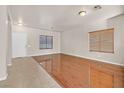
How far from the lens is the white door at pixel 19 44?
285 inches

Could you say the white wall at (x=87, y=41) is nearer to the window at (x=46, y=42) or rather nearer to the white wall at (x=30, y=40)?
the window at (x=46, y=42)

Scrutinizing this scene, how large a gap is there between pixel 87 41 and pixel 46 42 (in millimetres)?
3882

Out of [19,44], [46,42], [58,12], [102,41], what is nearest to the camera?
[58,12]

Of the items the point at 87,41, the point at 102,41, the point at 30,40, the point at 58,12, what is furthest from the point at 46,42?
the point at 58,12

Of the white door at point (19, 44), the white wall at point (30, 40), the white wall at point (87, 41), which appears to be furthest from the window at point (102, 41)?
the white door at point (19, 44)

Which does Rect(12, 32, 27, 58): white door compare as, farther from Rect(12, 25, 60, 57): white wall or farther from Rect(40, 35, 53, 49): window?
Rect(40, 35, 53, 49): window

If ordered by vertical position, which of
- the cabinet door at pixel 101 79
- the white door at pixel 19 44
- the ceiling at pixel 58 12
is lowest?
the cabinet door at pixel 101 79

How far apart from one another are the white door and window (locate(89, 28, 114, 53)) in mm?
4236

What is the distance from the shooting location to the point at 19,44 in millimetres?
7551

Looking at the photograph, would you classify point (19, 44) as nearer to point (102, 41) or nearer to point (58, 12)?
point (58, 12)

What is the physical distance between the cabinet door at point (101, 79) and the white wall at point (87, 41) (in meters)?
1.56

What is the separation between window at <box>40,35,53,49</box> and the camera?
31.8 feet
